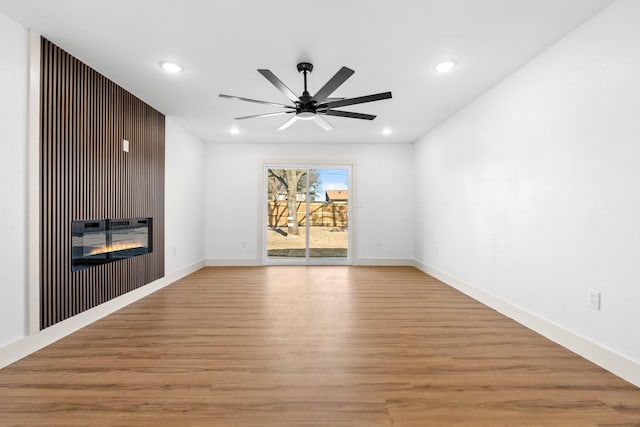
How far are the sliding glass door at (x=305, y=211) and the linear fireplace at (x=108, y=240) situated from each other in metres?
2.63

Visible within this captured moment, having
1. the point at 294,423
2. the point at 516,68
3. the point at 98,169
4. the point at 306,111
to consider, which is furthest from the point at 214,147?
the point at 294,423

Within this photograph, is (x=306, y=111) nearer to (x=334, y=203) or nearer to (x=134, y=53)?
(x=134, y=53)

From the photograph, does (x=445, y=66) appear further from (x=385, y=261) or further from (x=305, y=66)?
(x=385, y=261)

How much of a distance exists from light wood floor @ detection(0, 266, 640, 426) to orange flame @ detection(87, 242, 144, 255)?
0.66 m

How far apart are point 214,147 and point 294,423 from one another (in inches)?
220

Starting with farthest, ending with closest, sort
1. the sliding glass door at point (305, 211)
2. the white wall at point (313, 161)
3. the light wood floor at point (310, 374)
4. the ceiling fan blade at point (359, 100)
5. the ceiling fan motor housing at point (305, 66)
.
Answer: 1. the sliding glass door at point (305, 211)
2. the white wall at point (313, 161)
3. the ceiling fan motor housing at point (305, 66)
4. the ceiling fan blade at point (359, 100)
5. the light wood floor at point (310, 374)

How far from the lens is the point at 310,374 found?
202cm

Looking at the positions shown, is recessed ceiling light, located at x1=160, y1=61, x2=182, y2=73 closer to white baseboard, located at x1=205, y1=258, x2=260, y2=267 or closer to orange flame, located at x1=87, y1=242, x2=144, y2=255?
orange flame, located at x1=87, y1=242, x2=144, y2=255

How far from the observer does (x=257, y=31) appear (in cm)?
245

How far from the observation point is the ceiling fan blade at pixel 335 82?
7.91 ft

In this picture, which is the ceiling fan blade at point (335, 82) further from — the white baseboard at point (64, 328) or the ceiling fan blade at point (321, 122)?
the white baseboard at point (64, 328)

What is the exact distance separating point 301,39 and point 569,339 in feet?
10.1

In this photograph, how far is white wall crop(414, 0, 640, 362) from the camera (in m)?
2.02

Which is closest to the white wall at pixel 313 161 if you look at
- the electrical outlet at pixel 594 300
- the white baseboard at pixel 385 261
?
the white baseboard at pixel 385 261
